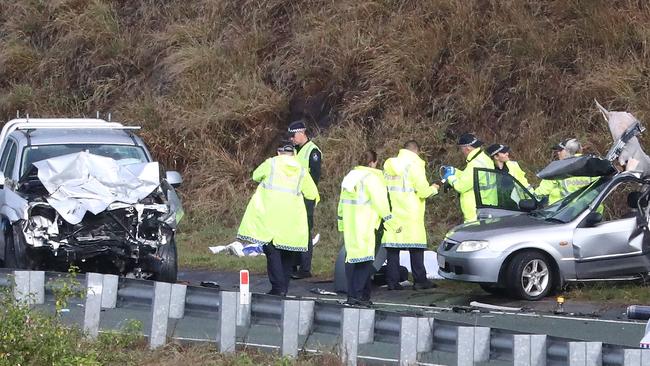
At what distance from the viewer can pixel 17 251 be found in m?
15.0

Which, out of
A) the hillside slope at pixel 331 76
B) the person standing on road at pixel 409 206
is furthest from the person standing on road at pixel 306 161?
the hillside slope at pixel 331 76

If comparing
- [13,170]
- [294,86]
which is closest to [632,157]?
[13,170]

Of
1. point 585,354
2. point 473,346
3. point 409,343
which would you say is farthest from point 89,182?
point 585,354

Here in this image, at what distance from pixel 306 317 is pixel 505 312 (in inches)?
171

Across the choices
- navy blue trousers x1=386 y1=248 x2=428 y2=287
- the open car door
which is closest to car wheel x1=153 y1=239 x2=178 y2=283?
navy blue trousers x1=386 y1=248 x2=428 y2=287

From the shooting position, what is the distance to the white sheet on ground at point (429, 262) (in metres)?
17.3

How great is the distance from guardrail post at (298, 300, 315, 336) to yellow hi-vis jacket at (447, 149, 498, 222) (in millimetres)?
6668

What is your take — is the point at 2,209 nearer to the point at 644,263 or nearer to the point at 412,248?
the point at 412,248

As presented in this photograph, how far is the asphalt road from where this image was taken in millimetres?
12930

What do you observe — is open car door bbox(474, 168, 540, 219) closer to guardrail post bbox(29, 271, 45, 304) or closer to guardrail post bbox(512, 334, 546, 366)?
guardrail post bbox(29, 271, 45, 304)

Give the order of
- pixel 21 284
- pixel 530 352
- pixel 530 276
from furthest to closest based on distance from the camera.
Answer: pixel 530 276
pixel 21 284
pixel 530 352

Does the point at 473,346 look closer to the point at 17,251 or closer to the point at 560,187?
the point at 17,251

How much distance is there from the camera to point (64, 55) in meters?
28.3

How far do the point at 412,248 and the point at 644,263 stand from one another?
2.66m
